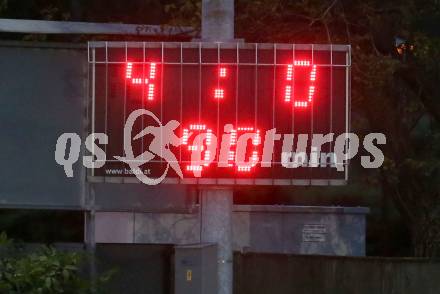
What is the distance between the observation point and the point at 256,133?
26.3ft

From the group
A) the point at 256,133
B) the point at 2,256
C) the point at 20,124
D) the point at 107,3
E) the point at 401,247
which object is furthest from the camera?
the point at 401,247

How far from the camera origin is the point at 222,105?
8.07 metres

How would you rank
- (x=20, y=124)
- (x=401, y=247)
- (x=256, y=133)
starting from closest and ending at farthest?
(x=256, y=133) → (x=20, y=124) → (x=401, y=247)

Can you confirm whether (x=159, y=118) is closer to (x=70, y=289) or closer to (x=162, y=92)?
(x=162, y=92)

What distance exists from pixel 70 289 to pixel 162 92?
6.89 ft

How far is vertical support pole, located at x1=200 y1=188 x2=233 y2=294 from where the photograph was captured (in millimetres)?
7977

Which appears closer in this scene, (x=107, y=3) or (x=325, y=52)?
(x=325, y=52)

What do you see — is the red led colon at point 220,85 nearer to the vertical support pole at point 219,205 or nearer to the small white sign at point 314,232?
the vertical support pole at point 219,205

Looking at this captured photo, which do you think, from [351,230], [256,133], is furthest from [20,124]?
[351,230]

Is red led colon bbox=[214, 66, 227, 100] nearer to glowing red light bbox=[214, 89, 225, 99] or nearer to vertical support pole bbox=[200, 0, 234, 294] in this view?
glowing red light bbox=[214, 89, 225, 99]

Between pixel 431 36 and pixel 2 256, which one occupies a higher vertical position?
pixel 431 36

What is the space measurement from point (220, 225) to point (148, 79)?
4.95 feet

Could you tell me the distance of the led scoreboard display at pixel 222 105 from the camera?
26.3ft

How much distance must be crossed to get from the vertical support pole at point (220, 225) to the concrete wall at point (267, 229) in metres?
3.48
